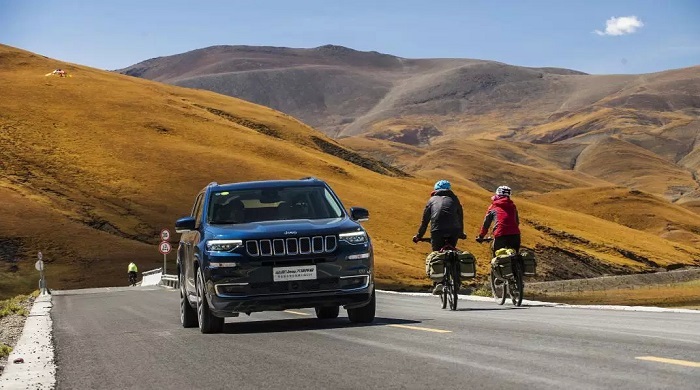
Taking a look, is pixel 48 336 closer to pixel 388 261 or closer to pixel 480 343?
pixel 480 343

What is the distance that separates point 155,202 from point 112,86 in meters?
53.6

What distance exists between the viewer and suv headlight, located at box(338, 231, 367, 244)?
13.8 m

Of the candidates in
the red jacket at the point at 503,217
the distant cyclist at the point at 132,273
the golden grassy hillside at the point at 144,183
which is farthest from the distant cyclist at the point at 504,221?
the distant cyclist at the point at 132,273

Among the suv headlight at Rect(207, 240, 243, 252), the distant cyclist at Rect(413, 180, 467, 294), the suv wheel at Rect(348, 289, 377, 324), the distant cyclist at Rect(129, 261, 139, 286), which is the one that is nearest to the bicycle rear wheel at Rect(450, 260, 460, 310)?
the distant cyclist at Rect(413, 180, 467, 294)

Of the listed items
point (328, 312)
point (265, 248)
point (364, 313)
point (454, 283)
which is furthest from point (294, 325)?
point (454, 283)

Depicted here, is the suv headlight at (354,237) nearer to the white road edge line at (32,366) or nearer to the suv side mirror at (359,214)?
the suv side mirror at (359,214)

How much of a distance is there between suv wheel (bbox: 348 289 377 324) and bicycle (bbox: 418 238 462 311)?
3.41 meters

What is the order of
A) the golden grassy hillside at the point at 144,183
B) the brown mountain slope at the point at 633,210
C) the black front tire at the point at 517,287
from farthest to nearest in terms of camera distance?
the brown mountain slope at the point at 633,210
the golden grassy hillside at the point at 144,183
the black front tire at the point at 517,287

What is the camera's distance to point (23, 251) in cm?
7044

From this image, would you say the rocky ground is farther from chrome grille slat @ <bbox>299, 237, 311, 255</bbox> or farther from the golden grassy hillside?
the golden grassy hillside

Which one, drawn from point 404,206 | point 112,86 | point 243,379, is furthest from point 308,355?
point 112,86

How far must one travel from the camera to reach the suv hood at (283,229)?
44.4ft

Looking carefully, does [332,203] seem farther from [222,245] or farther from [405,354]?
[405,354]

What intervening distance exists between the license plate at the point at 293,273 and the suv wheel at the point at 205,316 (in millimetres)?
1192
